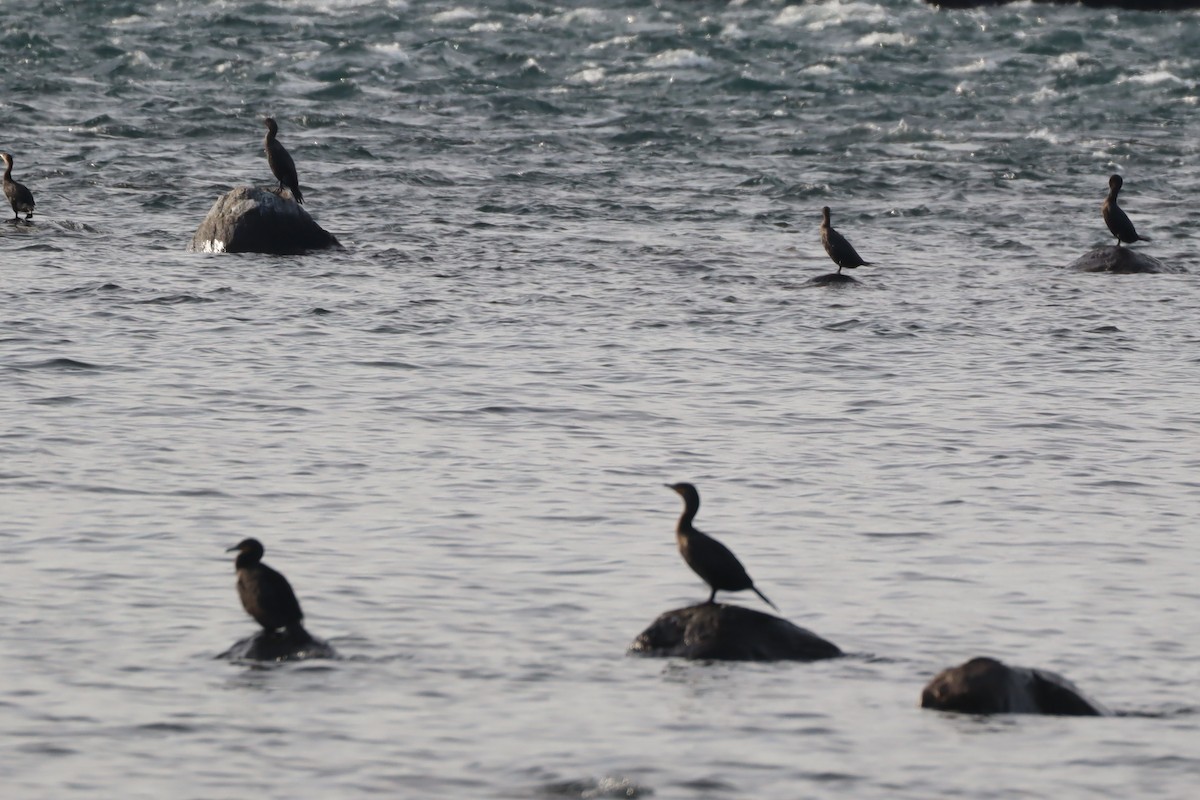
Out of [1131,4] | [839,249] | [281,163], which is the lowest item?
[839,249]

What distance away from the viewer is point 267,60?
146 ft

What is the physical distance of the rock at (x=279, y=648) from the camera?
10508 mm

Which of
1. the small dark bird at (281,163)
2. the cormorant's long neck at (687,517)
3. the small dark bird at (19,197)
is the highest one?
the small dark bird at (281,163)

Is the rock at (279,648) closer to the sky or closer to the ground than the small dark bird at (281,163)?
closer to the ground

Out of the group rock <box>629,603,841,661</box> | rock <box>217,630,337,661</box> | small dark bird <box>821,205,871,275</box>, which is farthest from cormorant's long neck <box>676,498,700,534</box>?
small dark bird <box>821,205,871,275</box>

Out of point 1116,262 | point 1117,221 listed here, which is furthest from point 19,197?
point 1117,221

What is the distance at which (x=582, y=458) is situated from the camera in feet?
49.4

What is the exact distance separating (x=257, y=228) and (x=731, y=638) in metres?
15.0

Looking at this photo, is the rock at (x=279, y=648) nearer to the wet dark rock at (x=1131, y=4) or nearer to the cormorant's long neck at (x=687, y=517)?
the cormorant's long neck at (x=687, y=517)

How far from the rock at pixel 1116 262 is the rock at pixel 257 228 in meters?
9.12

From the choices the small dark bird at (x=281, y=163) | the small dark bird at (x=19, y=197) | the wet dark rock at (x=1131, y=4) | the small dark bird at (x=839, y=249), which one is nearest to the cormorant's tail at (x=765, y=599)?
the small dark bird at (x=839, y=249)

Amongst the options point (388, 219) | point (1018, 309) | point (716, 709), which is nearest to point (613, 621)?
point (716, 709)

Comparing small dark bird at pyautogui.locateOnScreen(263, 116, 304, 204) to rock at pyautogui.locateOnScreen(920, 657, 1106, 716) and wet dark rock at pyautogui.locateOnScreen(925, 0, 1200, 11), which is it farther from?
wet dark rock at pyautogui.locateOnScreen(925, 0, 1200, 11)

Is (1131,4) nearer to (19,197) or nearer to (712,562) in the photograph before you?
(19,197)
